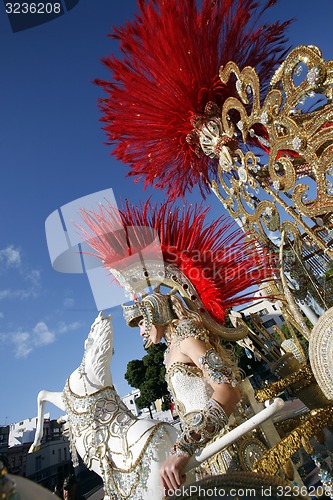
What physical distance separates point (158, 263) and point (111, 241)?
478mm

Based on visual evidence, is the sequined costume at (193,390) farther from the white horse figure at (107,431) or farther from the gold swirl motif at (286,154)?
the gold swirl motif at (286,154)

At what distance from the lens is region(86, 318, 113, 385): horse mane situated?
8.29 ft

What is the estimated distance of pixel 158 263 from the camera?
99.9 inches

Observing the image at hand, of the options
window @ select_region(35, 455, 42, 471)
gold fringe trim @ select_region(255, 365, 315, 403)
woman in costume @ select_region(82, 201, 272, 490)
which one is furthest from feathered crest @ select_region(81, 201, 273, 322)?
window @ select_region(35, 455, 42, 471)

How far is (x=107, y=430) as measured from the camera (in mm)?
2229

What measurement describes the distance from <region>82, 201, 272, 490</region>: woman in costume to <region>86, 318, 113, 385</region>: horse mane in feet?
1.29

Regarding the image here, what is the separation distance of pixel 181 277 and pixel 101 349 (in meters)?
0.99

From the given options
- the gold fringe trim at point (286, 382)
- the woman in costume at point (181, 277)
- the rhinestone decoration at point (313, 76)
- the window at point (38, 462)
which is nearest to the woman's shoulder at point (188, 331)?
the woman in costume at point (181, 277)

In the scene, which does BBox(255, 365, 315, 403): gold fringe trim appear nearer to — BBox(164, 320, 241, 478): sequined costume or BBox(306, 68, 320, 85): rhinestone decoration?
BBox(164, 320, 241, 478): sequined costume

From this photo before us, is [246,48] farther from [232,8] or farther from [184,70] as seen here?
[184,70]

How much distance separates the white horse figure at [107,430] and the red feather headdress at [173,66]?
6.28ft

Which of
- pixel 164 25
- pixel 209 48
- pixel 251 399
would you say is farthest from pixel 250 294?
pixel 164 25

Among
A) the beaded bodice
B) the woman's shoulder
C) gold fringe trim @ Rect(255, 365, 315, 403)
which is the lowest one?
gold fringe trim @ Rect(255, 365, 315, 403)

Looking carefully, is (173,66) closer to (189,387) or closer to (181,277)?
(181,277)
